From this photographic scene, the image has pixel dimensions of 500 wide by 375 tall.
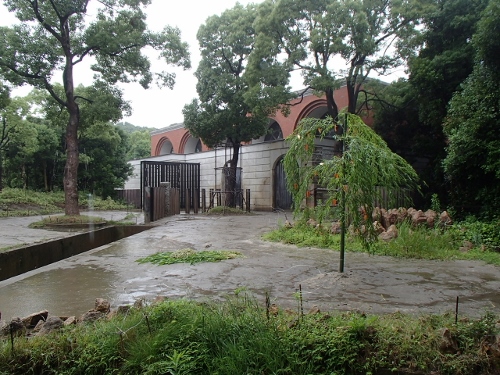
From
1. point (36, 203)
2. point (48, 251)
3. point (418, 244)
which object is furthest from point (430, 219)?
point (36, 203)

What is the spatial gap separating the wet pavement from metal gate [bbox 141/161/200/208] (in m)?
13.4

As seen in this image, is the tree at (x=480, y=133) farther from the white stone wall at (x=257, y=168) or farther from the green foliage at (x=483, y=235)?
the white stone wall at (x=257, y=168)

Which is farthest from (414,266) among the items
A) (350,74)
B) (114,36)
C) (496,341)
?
(114,36)

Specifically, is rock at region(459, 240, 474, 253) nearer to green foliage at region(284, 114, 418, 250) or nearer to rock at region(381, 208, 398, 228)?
rock at region(381, 208, 398, 228)

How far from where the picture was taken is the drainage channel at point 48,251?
7168mm

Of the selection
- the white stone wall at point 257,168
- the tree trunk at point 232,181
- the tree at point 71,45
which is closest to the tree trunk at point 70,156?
the tree at point 71,45

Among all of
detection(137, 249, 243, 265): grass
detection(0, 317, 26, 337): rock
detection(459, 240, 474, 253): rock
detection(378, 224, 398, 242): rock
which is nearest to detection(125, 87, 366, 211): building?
detection(378, 224, 398, 242): rock

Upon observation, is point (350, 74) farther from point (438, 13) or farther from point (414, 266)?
point (414, 266)

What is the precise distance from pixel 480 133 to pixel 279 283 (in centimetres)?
802

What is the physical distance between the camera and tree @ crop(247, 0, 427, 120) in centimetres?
1437

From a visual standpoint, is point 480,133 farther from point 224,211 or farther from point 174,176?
point 174,176

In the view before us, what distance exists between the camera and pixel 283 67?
16.2 m

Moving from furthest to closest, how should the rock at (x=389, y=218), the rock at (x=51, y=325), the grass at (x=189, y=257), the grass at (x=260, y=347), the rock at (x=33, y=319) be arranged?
the rock at (x=389, y=218)
the grass at (x=189, y=257)
the rock at (x=33, y=319)
the rock at (x=51, y=325)
the grass at (x=260, y=347)

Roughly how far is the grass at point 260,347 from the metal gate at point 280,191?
1768cm
